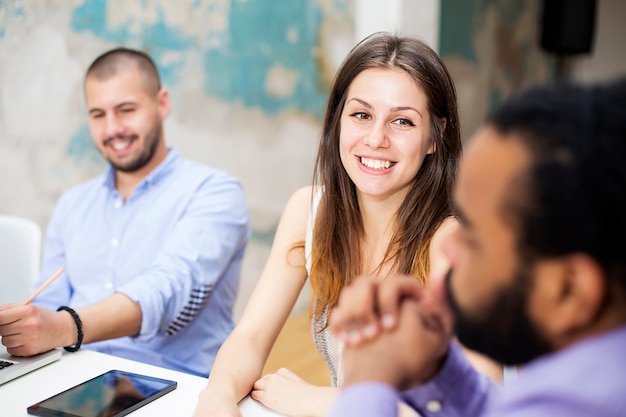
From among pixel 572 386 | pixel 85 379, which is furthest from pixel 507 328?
pixel 85 379

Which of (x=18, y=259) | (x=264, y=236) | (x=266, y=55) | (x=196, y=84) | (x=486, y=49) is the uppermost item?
(x=486, y=49)

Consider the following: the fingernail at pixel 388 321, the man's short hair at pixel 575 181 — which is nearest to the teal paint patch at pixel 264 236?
the fingernail at pixel 388 321

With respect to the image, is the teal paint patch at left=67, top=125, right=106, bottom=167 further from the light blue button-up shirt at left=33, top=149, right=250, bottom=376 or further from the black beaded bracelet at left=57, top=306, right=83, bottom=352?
the black beaded bracelet at left=57, top=306, right=83, bottom=352

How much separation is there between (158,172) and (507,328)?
169cm

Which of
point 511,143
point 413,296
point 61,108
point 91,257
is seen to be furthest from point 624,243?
point 61,108

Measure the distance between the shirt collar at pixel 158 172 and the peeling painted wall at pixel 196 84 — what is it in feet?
1.97

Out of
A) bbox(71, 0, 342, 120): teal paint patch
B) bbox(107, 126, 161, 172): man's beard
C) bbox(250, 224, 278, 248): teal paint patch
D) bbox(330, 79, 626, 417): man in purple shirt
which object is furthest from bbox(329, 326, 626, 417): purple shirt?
bbox(250, 224, 278, 248): teal paint patch

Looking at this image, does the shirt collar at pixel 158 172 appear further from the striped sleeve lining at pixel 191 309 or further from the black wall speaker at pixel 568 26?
the black wall speaker at pixel 568 26

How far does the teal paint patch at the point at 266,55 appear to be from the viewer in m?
3.34

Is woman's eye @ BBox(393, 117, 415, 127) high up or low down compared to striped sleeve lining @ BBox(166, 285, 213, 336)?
up

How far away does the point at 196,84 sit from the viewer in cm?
321

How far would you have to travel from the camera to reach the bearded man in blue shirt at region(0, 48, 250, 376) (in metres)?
1.80

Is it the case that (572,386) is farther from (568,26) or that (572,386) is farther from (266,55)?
(568,26)

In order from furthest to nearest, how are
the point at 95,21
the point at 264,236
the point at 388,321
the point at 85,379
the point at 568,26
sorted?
the point at 568,26
the point at 264,236
the point at 95,21
the point at 85,379
the point at 388,321
